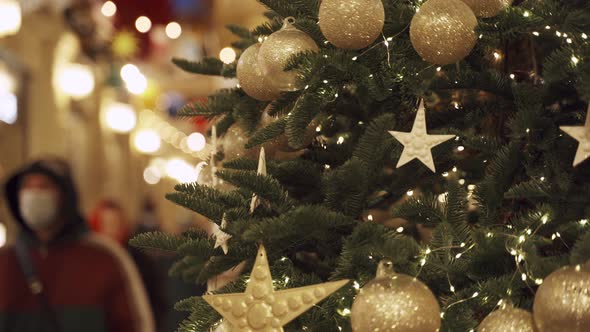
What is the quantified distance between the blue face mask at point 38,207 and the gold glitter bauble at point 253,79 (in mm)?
2265

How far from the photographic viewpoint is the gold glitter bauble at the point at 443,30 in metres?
1.37

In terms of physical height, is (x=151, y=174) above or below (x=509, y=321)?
below

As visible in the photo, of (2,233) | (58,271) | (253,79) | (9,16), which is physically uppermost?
(253,79)

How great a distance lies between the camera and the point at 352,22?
1.38 metres

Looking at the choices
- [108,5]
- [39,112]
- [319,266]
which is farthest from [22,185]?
[108,5]

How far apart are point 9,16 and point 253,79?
→ 614cm

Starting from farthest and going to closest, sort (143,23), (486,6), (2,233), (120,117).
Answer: (120,117) → (143,23) → (2,233) → (486,6)

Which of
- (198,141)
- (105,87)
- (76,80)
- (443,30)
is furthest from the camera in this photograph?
(105,87)

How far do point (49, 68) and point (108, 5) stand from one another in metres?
1.54

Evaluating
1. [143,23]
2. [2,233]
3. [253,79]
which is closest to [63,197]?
[253,79]

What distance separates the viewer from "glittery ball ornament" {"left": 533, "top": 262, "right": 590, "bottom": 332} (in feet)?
3.60

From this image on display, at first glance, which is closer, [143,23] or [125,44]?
[143,23]

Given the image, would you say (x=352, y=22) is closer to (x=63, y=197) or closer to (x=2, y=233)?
(x=63, y=197)

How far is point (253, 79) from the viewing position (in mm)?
1536
